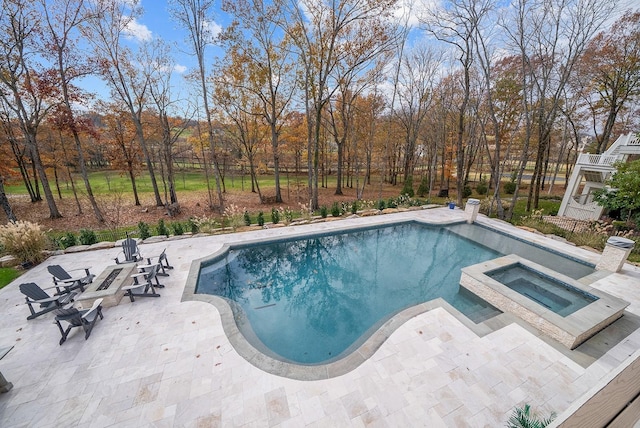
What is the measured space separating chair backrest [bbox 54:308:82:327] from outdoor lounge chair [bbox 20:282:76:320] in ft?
3.30

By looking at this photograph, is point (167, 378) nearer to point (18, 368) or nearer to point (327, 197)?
point (18, 368)

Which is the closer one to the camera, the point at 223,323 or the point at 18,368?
the point at 18,368

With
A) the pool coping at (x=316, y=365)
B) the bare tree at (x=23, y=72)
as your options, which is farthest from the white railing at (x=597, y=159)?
the bare tree at (x=23, y=72)

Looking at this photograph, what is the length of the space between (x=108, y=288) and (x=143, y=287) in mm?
627

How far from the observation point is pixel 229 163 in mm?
21047

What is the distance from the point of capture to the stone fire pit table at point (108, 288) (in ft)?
16.0

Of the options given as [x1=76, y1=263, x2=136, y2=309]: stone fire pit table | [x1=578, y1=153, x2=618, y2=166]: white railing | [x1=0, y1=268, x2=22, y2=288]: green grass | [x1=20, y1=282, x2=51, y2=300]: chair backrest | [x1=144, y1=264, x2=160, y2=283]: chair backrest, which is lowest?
[x1=0, y1=268, x2=22, y2=288]: green grass

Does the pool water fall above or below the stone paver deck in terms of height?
below

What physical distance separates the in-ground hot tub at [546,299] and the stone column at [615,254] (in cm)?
192

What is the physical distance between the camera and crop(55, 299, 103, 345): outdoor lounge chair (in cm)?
404

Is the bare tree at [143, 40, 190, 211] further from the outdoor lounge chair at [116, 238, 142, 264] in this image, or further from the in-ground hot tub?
the in-ground hot tub

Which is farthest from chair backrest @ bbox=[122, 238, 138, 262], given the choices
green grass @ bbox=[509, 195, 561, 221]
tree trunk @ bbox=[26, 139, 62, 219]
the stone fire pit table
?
green grass @ bbox=[509, 195, 561, 221]

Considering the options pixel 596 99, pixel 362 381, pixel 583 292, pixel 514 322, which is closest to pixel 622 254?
pixel 583 292

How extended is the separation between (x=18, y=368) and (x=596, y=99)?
82.6ft
